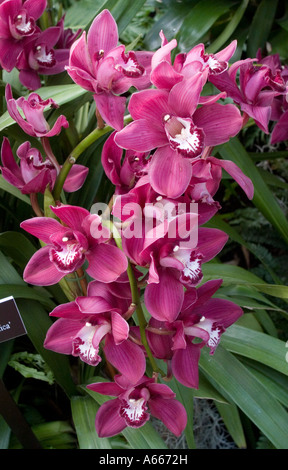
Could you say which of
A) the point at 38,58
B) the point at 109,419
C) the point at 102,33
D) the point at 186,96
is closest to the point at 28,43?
the point at 38,58

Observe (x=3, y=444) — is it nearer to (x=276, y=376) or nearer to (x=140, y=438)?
(x=140, y=438)

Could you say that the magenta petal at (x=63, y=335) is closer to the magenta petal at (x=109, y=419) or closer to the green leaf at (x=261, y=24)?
the magenta petal at (x=109, y=419)

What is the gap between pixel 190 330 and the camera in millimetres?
688

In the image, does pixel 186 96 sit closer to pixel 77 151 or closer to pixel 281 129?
pixel 77 151

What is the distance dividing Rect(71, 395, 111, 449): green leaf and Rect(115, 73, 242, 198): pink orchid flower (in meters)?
0.51

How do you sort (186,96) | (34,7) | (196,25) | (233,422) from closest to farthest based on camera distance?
(186,96)
(34,7)
(233,422)
(196,25)

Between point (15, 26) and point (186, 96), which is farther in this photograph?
point (15, 26)

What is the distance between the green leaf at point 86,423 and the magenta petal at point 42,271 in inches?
13.9

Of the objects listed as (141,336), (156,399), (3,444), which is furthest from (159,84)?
(3,444)

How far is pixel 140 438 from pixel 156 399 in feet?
0.45

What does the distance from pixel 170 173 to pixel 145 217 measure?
0.07 m

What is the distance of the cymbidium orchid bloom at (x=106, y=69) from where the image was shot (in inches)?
25.3

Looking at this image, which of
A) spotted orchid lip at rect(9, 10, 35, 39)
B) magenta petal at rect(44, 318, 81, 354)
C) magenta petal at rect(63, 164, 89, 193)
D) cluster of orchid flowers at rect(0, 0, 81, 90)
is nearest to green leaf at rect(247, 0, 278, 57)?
cluster of orchid flowers at rect(0, 0, 81, 90)

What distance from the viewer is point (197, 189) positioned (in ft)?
2.08
